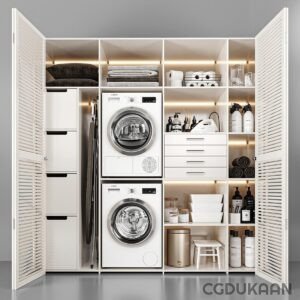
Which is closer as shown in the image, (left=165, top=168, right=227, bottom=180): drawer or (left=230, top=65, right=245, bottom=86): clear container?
(left=165, top=168, right=227, bottom=180): drawer

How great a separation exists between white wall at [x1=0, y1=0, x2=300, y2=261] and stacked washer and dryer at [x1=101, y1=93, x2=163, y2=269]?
1186 mm

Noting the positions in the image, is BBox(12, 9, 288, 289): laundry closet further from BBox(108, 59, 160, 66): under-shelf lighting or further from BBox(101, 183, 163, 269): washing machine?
BBox(108, 59, 160, 66): under-shelf lighting

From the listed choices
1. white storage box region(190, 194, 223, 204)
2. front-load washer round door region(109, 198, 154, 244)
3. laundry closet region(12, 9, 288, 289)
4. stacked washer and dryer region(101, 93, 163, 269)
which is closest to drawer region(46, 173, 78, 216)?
laundry closet region(12, 9, 288, 289)

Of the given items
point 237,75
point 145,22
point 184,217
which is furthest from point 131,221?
point 145,22

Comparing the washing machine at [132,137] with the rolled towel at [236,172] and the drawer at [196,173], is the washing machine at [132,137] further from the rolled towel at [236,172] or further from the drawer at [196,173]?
the rolled towel at [236,172]

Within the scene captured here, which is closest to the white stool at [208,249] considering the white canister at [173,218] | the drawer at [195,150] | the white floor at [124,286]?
the white floor at [124,286]

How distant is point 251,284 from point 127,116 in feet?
6.35

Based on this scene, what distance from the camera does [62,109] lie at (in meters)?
5.25

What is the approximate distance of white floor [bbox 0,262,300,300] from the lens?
4.15m

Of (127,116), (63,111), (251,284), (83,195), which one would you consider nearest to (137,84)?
(127,116)

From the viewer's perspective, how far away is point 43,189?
516 centimetres

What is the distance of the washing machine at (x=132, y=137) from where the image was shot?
5.25 m
